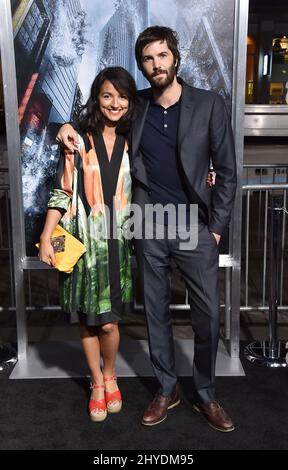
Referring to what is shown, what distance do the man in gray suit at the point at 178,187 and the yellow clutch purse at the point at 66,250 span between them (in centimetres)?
30

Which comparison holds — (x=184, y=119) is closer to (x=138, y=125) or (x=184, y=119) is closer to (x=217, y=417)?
(x=138, y=125)

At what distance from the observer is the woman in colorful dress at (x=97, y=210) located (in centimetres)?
241

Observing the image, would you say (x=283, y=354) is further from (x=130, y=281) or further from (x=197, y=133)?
(x=197, y=133)

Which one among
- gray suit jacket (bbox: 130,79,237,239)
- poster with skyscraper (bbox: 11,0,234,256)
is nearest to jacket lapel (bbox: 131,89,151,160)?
gray suit jacket (bbox: 130,79,237,239)

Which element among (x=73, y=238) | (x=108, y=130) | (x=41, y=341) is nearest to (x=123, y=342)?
(x=41, y=341)

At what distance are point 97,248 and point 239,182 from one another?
Answer: 39.8 inches

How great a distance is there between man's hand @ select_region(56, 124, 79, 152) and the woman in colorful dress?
2 centimetres

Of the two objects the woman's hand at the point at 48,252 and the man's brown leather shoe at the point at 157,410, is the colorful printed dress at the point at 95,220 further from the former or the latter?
the man's brown leather shoe at the point at 157,410

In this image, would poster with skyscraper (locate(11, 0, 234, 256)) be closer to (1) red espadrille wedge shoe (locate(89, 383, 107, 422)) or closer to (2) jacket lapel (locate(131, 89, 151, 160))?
(2) jacket lapel (locate(131, 89, 151, 160))

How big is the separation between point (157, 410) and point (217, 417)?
30 centimetres

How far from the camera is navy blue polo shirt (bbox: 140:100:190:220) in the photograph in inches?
93.5

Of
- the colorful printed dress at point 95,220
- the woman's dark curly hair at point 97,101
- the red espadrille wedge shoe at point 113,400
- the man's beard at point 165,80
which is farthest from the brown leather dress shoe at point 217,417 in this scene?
the man's beard at point 165,80

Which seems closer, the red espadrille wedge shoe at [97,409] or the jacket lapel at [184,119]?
the jacket lapel at [184,119]

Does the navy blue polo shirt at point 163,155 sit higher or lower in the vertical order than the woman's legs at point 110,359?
higher
